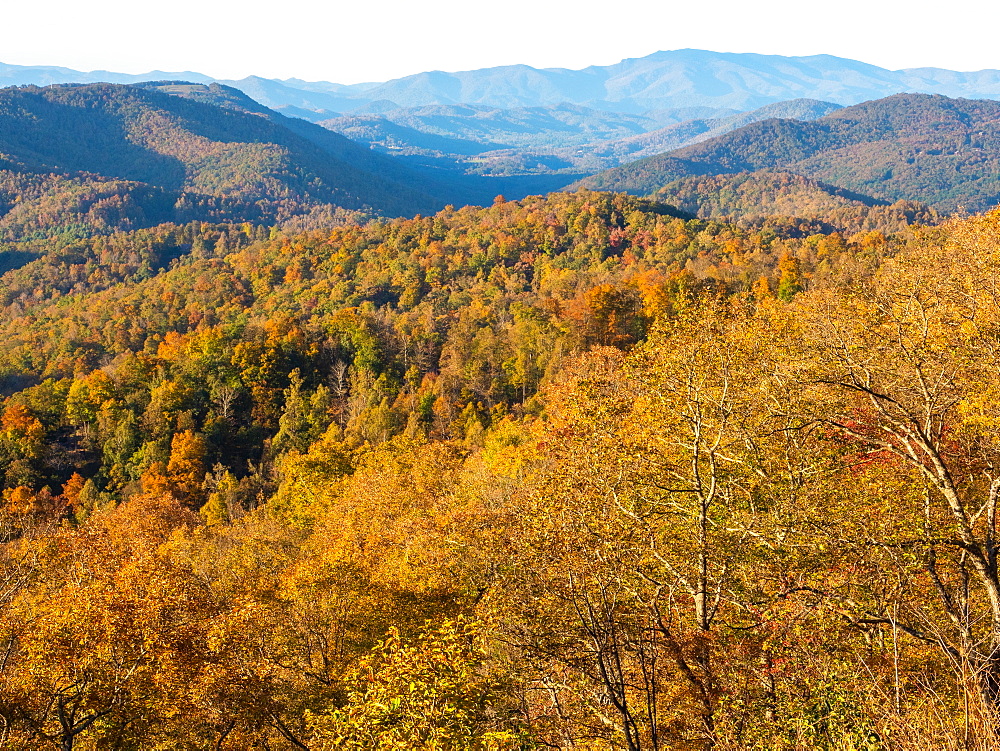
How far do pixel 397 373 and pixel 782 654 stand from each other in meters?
67.7

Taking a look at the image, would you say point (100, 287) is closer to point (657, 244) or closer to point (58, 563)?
point (657, 244)

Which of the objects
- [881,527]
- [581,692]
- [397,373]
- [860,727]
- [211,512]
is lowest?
[211,512]

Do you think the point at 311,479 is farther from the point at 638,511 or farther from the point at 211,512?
the point at 638,511

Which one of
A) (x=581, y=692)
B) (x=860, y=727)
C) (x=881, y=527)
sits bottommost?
(x=581, y=692)

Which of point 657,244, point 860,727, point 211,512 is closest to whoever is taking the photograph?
point 860,727

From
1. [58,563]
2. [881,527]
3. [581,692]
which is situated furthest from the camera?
[58,563]

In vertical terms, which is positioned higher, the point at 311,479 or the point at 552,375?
the point at 552,375

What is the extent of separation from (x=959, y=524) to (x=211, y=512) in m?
52.9

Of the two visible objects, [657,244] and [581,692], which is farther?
[657,244]

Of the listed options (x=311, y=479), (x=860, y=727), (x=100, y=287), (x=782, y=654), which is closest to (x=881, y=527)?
(x=782, y=654)

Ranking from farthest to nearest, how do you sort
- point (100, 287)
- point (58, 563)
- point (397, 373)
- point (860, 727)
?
point (100, 287) < point (397, 373) < point (58, 563) < point (860, 727)

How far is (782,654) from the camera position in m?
10.9

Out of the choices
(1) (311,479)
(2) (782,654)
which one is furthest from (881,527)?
(1) (311,479)

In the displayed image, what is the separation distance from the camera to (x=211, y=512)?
175 ft
